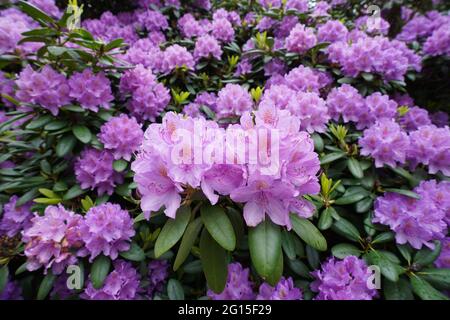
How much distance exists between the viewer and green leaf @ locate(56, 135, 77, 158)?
4.91ft

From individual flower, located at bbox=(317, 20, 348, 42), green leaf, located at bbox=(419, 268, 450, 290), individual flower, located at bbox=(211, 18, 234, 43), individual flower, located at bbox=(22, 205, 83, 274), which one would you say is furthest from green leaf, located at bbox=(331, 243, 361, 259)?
individual flower, located at bbox=(211, 18, 234, 43)

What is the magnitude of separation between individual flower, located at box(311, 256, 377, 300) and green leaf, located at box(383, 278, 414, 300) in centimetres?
6

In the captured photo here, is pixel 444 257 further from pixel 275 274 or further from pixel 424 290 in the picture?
pixel 275 274

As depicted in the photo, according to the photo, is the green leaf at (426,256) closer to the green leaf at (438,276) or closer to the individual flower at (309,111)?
the green leaf at (438,276)

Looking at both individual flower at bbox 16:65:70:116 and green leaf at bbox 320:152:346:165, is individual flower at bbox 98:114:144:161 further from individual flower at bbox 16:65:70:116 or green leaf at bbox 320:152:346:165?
green leaf at bbox 320:152:346:165

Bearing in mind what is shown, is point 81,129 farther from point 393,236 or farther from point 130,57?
point 393,236

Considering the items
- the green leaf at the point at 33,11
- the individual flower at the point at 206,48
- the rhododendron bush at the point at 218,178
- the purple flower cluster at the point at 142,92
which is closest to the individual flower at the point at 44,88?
the rhododendron bush at the point at 218,178

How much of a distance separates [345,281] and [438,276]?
0.40 m

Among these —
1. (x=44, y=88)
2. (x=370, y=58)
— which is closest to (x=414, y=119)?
(x=370, y=58)

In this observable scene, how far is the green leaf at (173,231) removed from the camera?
812 mm

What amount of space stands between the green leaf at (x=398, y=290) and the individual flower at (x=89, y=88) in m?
1.60

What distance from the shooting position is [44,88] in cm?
148

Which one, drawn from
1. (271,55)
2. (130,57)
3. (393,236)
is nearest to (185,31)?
(130,57)

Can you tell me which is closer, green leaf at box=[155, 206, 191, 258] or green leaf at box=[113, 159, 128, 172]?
green leaf at box=[155, 206, 191, 258]
